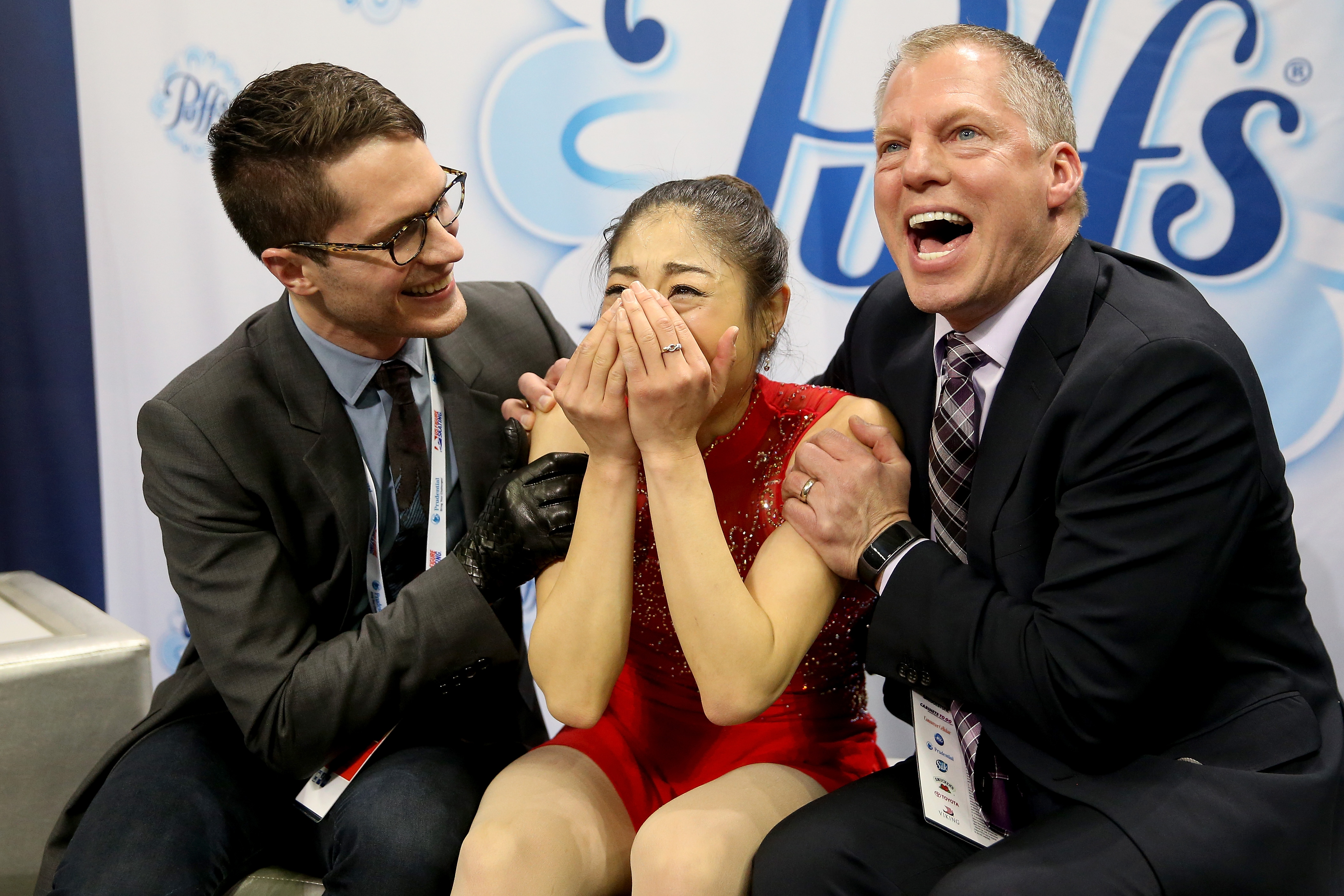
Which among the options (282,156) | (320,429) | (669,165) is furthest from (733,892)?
(669,165)

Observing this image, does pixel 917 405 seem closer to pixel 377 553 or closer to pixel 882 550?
pixel 882 550

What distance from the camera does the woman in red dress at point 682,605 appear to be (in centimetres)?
151

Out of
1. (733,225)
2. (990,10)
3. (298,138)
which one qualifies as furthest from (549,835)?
(990,10)

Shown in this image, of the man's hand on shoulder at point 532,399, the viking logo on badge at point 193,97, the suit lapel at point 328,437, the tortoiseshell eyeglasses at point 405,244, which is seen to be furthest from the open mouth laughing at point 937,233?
the viking logo on badge at point 193,97

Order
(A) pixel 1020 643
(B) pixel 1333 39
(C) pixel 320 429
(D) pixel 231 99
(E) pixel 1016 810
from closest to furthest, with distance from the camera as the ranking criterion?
(A) pixel 1020 643 < (E) pixel 1016 810 < (C) pixel 320 429 < (B) pixel 1333 39 < (D) pixel 231 99

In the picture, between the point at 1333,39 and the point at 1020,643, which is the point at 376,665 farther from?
the point at 1333,39

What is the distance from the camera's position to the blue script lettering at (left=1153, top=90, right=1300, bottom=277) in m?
2.50

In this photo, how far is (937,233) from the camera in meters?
1.75

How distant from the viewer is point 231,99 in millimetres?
2896

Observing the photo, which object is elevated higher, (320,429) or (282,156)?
(282,156)

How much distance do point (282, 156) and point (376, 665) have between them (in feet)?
2.81

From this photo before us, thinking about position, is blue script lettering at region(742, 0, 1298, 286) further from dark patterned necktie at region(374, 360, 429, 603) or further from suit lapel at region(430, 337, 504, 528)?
dark patterned necktie at region(374, 360, 429, 603)

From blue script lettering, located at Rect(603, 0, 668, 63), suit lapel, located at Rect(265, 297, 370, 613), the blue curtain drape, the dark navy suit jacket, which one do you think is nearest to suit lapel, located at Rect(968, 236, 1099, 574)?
the dark navy suit jacket

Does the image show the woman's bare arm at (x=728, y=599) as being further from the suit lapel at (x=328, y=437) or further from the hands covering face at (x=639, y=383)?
the suit lapel at (x=328, y=437)
